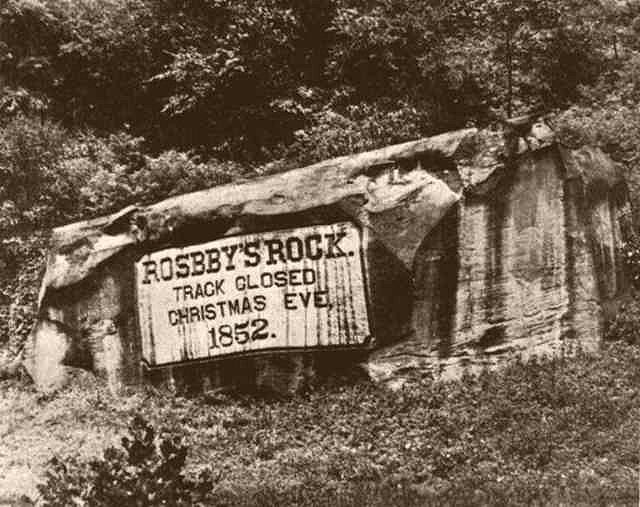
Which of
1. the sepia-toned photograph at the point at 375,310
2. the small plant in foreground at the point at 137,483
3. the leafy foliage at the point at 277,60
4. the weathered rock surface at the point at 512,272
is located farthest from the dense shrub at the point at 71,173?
the small plant in foreground at the point at 137,483

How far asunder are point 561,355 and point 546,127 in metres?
2.57

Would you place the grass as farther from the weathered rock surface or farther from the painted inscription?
the painted inscription

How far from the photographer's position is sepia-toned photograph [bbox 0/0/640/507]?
28.1ft

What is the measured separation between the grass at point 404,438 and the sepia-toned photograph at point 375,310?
33 millimetres

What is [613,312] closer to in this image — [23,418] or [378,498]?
[378,498]

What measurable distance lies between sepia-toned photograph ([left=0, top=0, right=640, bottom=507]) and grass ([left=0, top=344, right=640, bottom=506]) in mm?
33

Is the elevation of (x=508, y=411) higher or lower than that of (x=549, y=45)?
lower

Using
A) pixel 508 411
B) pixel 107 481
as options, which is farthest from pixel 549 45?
pixel 107 481

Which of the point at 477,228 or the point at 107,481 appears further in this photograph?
the point at 477,228

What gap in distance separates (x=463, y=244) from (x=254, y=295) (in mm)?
2637

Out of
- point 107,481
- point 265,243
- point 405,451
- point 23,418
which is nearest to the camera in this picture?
point 107,481

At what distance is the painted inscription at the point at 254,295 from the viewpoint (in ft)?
35.0

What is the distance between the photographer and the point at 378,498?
7.70 metres

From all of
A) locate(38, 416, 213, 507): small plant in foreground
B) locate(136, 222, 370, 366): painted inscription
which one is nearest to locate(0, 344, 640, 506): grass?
locate(136, 222, 370, 366): painted inscription
